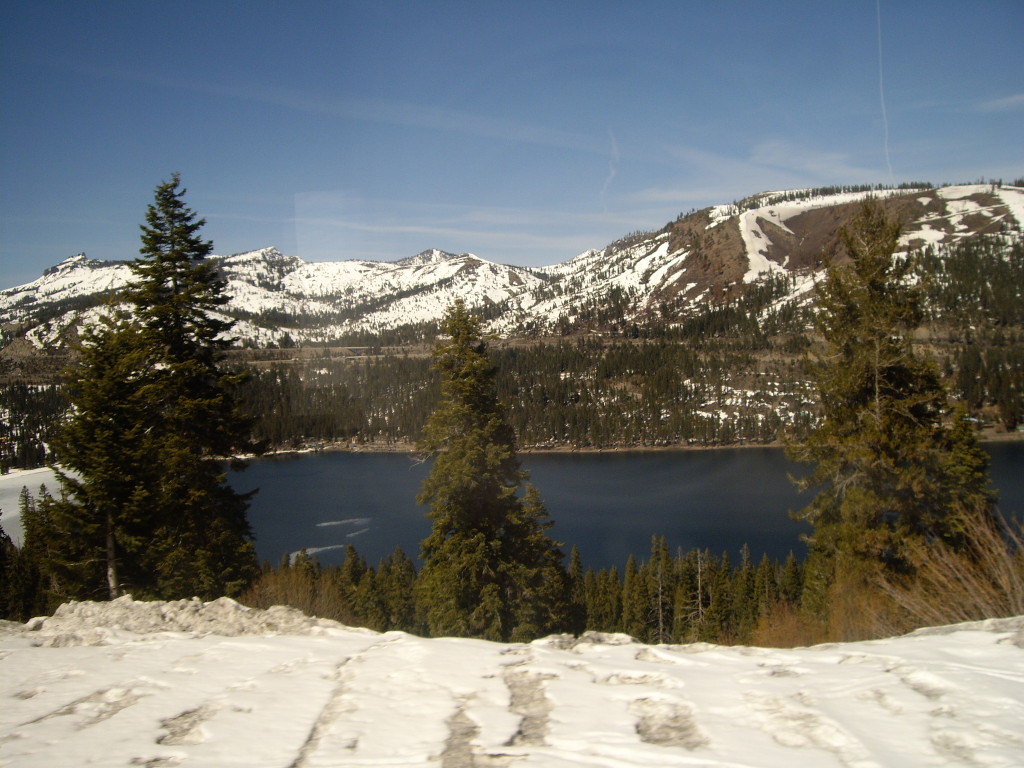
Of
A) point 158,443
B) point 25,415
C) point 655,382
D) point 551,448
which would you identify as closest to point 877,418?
point 158,443

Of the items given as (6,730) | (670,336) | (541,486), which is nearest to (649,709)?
(6,730)

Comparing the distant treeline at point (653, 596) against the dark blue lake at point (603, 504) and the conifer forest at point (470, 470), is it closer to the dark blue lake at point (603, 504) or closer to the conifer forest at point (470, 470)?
the dark blue lake at point (603, 504)

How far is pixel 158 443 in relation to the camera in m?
10.4

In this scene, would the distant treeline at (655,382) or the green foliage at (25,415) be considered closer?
the green foliage at (25,415)

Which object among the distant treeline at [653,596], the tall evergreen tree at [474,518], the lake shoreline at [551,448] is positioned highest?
the tall evergreen tree at [474,518]

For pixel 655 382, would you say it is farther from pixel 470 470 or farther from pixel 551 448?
pixel 470 470

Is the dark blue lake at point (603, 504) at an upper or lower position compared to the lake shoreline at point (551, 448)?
lower

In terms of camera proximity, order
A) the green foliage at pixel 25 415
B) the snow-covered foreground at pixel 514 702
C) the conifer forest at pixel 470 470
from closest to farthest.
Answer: the snow-covered foreground at pixel 514 702, the conifer forest at pixel 470 470, the green foliage at pixel 25 415

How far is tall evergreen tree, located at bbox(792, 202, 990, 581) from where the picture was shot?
9.61m

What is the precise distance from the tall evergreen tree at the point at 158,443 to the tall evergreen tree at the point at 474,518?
137 inches

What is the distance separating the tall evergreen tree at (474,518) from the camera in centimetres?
1089

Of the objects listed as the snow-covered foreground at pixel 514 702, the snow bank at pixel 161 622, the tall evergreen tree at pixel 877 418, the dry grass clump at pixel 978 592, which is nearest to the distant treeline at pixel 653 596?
the tall evergreen tree at pixel 877 418

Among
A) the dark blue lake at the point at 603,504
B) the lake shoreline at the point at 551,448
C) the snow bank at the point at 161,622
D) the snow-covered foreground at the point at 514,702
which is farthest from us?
the lake shoreline at the point at 551,448

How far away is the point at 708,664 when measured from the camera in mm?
4215
